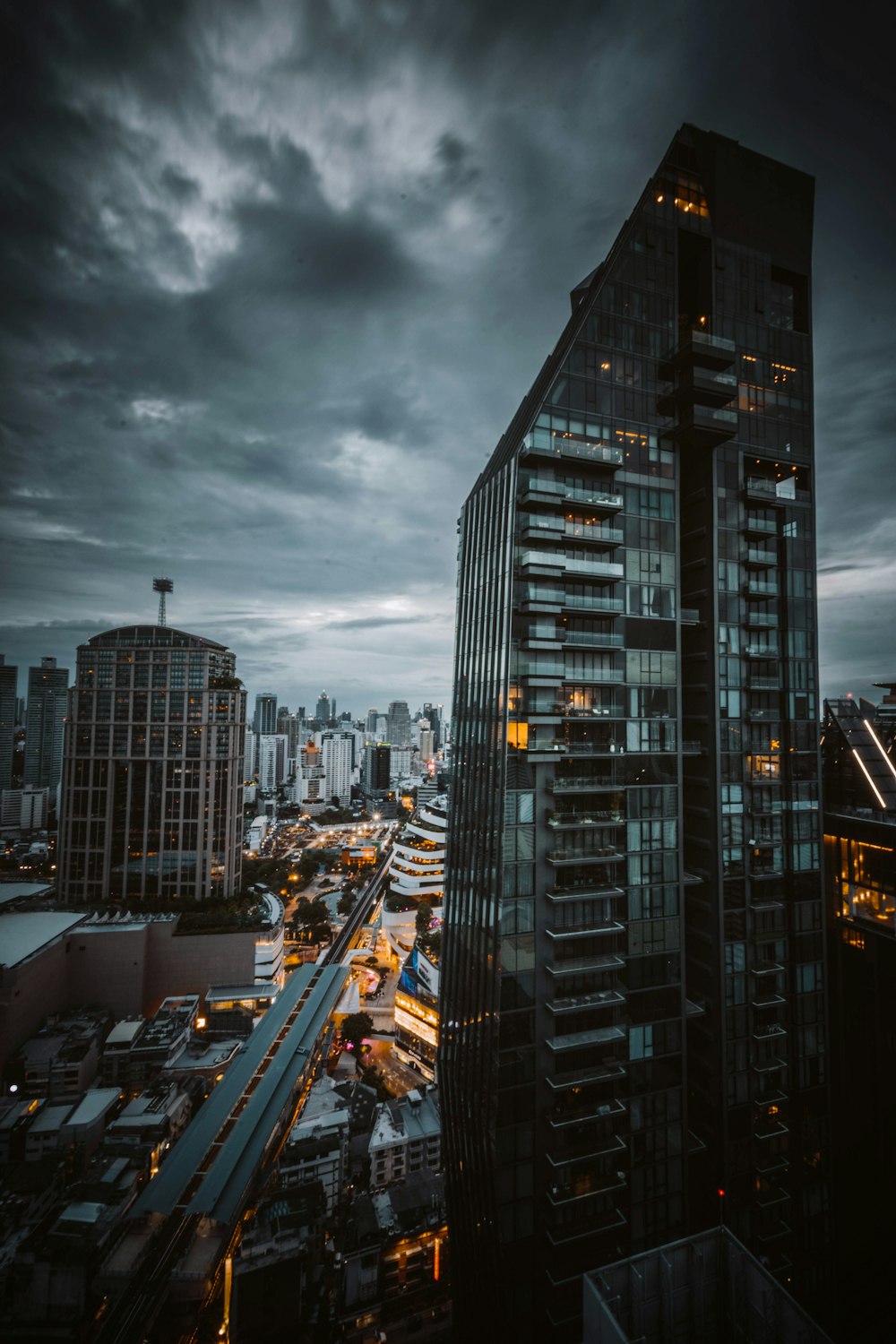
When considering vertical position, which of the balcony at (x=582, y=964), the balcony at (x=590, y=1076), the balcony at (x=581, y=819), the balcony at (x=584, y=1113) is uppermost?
the balcony at (x=581, y=819)

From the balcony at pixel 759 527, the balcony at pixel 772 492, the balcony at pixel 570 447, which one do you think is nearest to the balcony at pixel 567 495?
the balcony at pixel 570 447

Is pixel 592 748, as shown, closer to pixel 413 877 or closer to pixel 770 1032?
pixel 770 1032

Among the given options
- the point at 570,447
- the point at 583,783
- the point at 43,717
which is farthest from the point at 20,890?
the point at 570,447

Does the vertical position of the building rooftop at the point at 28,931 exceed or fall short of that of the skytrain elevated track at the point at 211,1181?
it exceeds it

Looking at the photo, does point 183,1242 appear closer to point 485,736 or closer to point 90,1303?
point 90,1303

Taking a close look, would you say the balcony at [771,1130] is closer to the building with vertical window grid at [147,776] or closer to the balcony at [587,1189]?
the balcony at [587,1189]

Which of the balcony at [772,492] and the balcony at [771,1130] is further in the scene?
the balcony at [772,492]

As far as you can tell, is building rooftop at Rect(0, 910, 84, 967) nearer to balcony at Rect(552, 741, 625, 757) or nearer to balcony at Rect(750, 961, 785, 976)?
balcony at Rect(552, 741, 625, 757)
